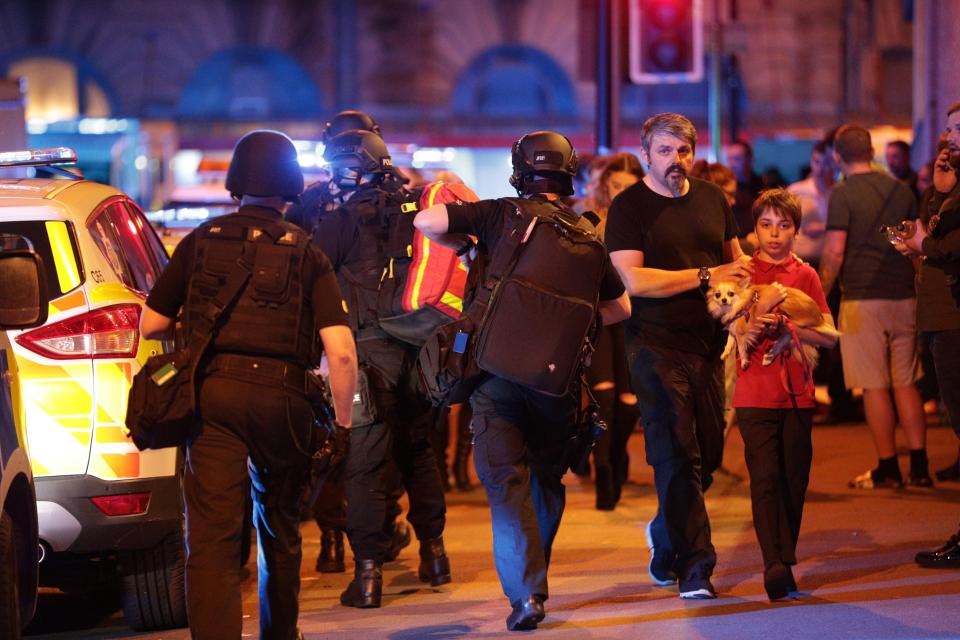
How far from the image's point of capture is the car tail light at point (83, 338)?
19.9 ft

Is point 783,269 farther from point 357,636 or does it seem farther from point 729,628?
point 357,636

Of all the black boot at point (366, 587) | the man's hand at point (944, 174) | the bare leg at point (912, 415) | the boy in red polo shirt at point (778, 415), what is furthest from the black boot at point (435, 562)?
the bare leg at point (912, 415)

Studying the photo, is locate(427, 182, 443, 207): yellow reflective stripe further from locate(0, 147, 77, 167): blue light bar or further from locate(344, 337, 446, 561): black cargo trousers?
locate(0, 147, 77, 167): blue light bar

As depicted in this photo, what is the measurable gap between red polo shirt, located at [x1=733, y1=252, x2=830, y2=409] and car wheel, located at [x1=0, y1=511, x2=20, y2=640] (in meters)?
3.04

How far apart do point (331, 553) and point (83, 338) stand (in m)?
2.32

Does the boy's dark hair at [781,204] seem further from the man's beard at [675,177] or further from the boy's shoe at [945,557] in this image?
the boy's shoe at [945,557]

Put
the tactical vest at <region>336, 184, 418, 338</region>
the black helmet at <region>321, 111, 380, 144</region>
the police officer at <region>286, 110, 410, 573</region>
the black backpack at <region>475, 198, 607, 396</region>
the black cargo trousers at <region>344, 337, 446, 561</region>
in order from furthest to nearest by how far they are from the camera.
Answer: the black helmet at <region>321, 111, 380, 144</region> < the police officer at <region>286, 110, 410, 573</region> < the tactical vest at <region>336, 184, 418, 338</region> < the black cargo trousers at <region>344, 337, 446, 561</region> < the black backpack at <region>475, 198, 607, 396</region>

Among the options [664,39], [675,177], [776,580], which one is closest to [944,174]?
[675,177]

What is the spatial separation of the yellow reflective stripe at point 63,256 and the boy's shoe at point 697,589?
109 inches

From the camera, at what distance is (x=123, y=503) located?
241 inches

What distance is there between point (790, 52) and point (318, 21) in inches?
432

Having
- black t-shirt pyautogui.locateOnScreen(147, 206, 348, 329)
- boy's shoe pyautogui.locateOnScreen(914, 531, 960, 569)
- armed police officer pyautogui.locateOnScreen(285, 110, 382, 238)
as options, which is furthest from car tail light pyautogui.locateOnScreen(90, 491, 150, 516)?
boy's shoe pyautogui.locateOnScreen(914, 531, 960, 569)

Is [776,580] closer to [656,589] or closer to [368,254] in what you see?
[656,589]

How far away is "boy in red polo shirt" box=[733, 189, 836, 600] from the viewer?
665cm
